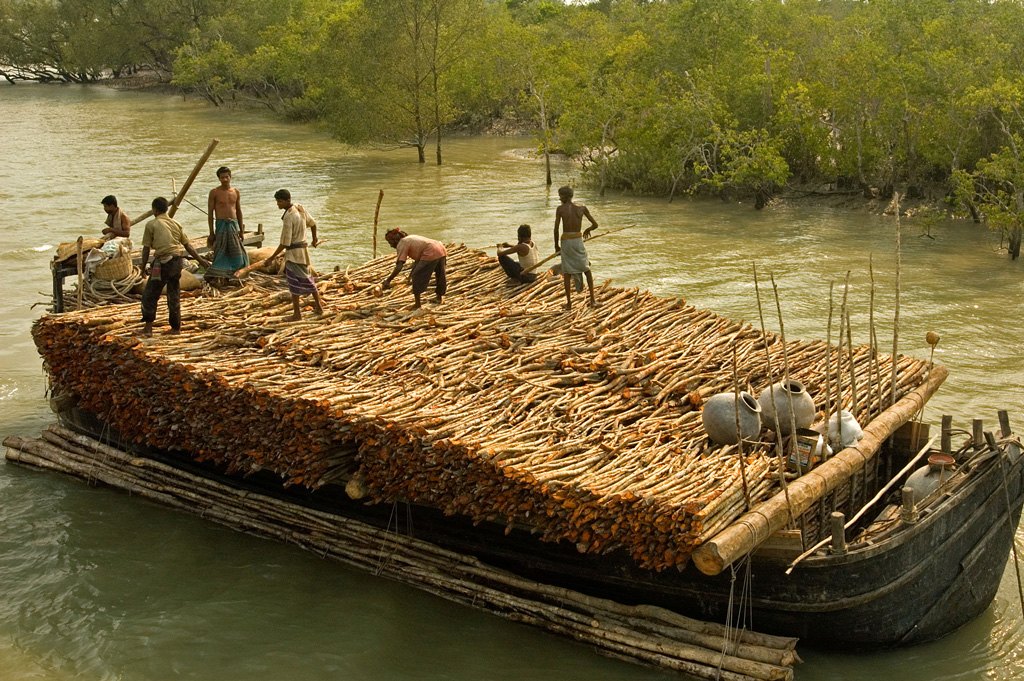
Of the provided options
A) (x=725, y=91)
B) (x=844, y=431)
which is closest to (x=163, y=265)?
(x=844, y=431)

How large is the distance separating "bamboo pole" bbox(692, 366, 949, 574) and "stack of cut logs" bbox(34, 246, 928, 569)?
123 millimetres

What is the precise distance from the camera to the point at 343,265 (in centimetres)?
1888

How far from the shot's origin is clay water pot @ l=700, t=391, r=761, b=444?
716cm

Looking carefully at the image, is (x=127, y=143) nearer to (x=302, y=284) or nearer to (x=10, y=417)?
(x=10, y=417)

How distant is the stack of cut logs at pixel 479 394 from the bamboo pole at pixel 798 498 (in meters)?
0.12

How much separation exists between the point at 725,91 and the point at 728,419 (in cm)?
1854

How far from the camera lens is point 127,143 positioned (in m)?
34.9

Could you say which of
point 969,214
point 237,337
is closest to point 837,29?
point 969,214

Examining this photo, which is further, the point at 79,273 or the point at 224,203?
the point at 224,203

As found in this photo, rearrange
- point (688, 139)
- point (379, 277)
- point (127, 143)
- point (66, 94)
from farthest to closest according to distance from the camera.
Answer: point (66, 94), point (127, 143), point (688, 139), point (379, 277)

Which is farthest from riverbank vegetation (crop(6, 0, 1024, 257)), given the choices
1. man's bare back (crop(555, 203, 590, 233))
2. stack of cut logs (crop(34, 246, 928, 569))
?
stack of cut logs (crop(34, 246, 928, 569))

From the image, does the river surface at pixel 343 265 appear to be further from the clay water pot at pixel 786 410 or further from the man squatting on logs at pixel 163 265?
the man squatting on logs at pixel 163 265

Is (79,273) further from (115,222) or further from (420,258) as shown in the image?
(420,258)

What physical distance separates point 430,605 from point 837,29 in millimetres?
23776
